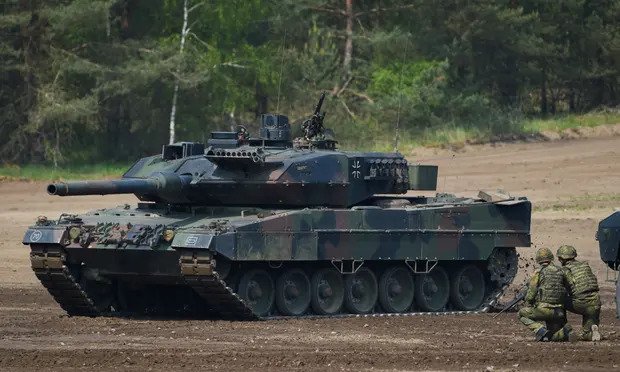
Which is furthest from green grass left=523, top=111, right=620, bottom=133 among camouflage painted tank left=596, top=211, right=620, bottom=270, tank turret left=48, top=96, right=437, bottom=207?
camouflage painted tank left=596, top=211, right=620, bottom=270

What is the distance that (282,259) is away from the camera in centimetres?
2166

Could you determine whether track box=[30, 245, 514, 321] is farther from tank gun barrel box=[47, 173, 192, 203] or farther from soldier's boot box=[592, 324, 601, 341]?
soldier's boot box=[592, 324, 601, 341]

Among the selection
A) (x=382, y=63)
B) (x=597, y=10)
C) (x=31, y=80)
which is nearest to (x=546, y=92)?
(x=597, y=10)

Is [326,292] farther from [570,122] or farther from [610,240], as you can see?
[570,122]

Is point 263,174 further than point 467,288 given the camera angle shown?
No

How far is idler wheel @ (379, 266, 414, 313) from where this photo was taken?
2350 cm

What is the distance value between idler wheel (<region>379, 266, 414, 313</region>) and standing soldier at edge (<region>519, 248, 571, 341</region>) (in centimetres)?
475

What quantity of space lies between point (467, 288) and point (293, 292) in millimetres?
3359

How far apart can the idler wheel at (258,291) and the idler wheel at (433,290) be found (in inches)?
107

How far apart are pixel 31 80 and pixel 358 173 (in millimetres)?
24406

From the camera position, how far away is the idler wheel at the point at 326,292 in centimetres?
2266

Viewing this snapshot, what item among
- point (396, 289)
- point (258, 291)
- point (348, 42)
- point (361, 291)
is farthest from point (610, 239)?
point (348, 42)

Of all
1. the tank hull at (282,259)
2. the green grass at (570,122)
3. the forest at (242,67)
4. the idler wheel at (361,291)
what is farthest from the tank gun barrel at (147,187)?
the green grass at (570,122)

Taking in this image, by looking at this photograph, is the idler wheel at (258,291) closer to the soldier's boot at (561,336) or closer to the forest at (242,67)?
the soldier's boot at (561,336)
